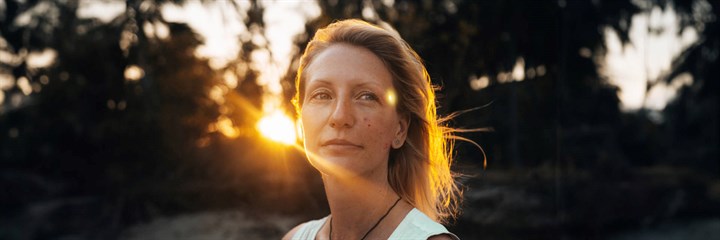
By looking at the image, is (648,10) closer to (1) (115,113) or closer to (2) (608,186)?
(2) (608,186)

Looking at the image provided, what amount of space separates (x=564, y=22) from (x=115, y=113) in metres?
15.5

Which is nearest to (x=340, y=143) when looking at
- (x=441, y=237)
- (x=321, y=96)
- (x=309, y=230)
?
(x=321, y=96)

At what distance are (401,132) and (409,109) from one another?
0.08 meters

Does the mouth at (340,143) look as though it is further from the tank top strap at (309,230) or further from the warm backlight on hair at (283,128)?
the warm backlight on hair at (283,128)

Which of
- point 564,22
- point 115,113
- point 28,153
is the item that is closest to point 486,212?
point 564,22

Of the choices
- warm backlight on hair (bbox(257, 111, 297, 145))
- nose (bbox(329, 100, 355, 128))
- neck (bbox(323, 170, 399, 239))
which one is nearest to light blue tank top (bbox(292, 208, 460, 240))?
neck (bbox(323, 170, 399, 239))

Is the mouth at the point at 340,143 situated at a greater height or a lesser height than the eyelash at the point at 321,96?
lesser

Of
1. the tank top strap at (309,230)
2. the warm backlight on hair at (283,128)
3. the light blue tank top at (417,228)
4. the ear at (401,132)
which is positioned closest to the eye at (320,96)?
the ear at (401,132)

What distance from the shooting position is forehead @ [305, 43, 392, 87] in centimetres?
172

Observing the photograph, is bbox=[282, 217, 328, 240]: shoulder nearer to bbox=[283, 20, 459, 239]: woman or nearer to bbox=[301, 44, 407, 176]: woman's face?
bbox=[283, 20, 459, 239]: woman

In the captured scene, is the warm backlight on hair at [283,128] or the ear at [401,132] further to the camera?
the warm backlight on hair at [283,128]

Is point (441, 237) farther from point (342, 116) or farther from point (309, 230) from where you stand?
point (309, 230)

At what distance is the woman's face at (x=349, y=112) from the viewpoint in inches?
66.8

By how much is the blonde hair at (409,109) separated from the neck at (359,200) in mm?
100
